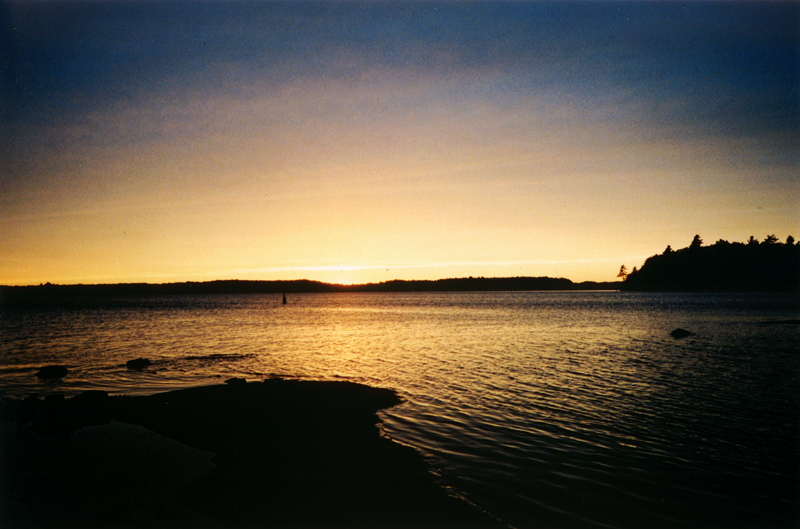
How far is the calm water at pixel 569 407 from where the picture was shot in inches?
387

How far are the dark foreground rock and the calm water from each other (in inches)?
56.6

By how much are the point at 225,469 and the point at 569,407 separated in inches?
539

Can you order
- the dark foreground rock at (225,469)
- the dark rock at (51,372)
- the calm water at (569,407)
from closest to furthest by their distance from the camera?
the dark foreground rock at (225,469) → the calm water at (569,407) → the dark rock at (51,372)

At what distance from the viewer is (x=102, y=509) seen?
9109 mm

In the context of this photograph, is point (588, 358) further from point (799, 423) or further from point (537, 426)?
point (537, 426)

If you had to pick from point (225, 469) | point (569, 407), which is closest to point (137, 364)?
point (225, 469)

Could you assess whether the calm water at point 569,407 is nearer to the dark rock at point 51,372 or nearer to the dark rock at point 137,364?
the dark rock at point 137,364

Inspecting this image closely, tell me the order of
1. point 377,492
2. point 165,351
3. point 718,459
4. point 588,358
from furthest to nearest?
point 165,351
point 588,358
point 718,459
point 377,492

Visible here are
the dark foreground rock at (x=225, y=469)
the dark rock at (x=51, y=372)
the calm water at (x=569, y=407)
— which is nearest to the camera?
the dark foreground rock at (x=225, y=469)

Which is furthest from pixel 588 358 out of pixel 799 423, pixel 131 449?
pixel 131 449

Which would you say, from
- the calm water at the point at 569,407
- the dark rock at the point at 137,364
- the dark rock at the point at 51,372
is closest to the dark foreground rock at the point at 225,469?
the calm water at the point at 569,407

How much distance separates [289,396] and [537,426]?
10.9 metres

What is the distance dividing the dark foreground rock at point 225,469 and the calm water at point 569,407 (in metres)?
1.44

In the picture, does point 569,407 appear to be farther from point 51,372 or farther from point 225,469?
point 51,372
